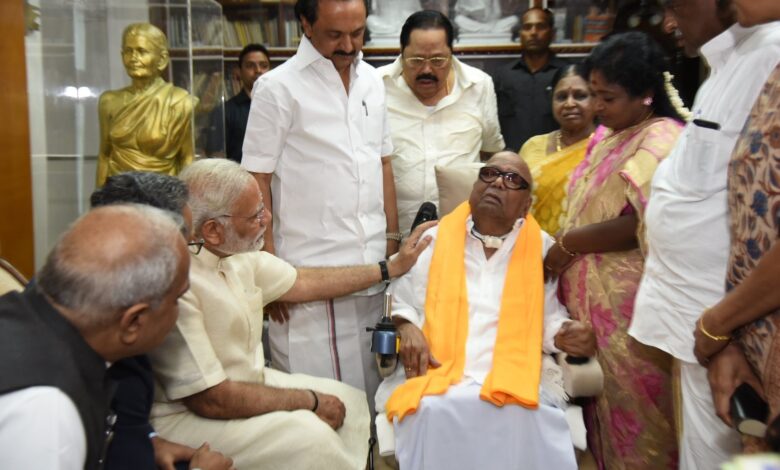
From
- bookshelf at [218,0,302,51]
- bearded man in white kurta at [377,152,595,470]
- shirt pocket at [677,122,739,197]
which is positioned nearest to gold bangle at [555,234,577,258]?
bearded man in white kurta at [377,152,595,470]

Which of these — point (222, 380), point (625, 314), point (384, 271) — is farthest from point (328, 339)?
point (625, 314)

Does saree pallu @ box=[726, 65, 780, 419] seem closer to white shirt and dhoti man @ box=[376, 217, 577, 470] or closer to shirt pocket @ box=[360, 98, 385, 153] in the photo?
white shirt and dhoti man @ box=[376, 217, 577, 470]

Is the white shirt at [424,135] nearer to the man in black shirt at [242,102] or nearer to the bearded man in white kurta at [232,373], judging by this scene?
the bearded man in white kurta at [232,373]

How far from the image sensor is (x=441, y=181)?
2.91 metres

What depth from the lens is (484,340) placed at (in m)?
2.40

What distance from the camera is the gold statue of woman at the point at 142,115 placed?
356 cm

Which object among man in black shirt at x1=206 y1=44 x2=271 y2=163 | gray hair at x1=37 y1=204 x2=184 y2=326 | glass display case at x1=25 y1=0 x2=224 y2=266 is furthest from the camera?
man in black shirt at x1=206 y1=44 x2=271 y2=163

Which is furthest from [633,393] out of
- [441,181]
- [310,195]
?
[310,195]

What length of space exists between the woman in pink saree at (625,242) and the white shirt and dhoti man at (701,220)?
0.31 m

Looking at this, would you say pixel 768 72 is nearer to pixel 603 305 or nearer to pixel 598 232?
pixel 598 232

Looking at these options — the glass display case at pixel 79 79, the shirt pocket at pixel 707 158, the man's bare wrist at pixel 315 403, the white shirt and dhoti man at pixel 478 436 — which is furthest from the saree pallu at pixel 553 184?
the glass display case at pixel 79 79

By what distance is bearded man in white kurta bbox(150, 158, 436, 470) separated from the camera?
1.82 meters

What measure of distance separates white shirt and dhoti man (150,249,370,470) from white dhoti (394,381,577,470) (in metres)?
0.16

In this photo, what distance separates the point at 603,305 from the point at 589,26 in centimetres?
341
